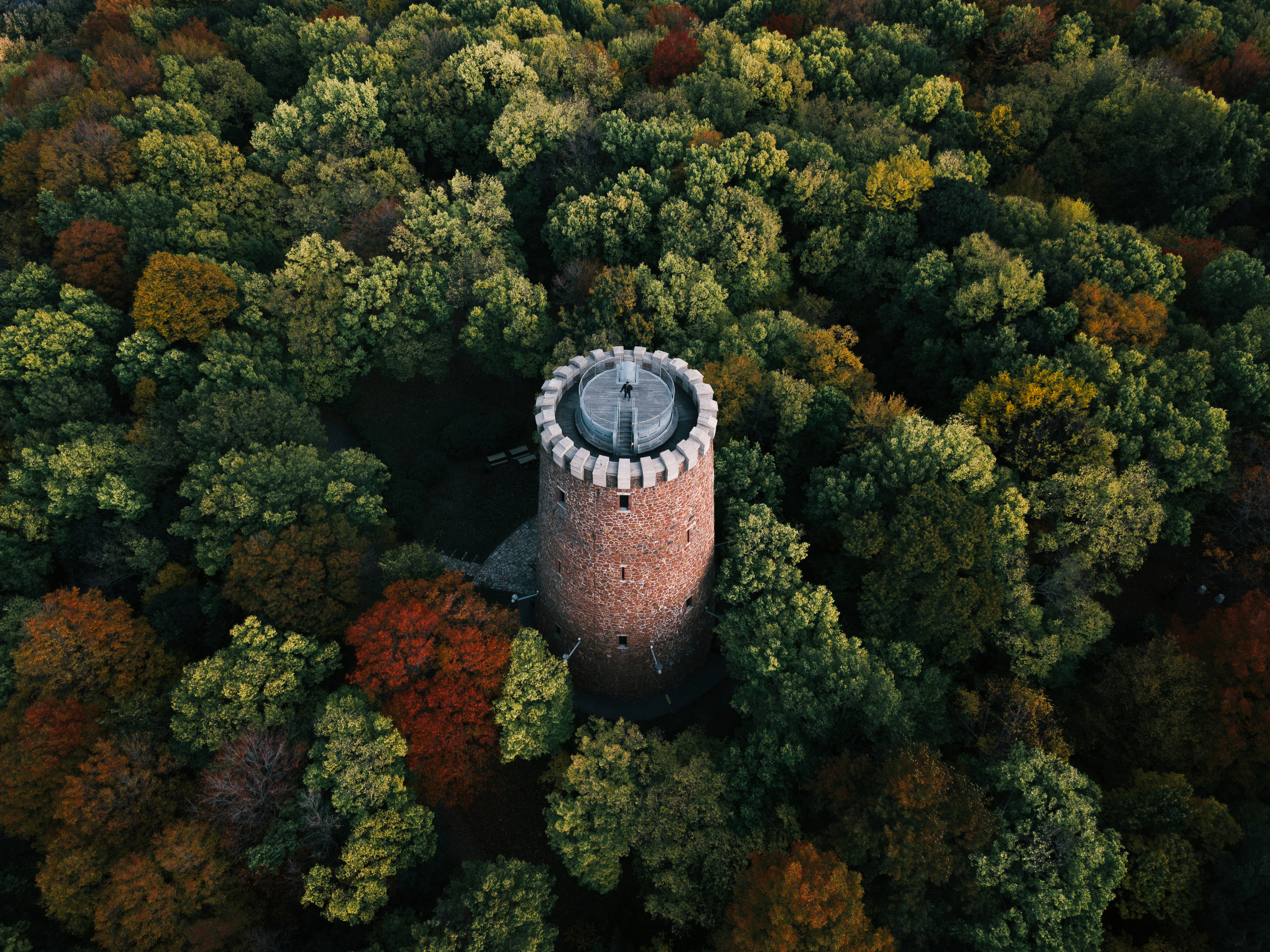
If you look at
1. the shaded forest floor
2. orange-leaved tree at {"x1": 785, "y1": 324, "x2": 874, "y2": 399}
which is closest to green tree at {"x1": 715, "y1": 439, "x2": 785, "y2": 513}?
orange-leaved tree at {"x1": 785, "y1": 324, "x2": 874, "y2": 399}

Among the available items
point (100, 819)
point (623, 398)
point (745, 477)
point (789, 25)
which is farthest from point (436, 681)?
point (789, 25)

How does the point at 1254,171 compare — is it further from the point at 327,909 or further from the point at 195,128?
the point at 195,128

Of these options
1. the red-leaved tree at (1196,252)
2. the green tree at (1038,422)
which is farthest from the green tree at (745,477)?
the red-leaved tree at (1196,252)

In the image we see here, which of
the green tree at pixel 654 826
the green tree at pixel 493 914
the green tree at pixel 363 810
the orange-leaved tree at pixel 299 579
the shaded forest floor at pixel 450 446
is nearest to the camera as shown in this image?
the green tree at pixel 493 914

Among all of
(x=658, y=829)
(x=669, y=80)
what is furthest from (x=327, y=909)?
(x=669, y=80)

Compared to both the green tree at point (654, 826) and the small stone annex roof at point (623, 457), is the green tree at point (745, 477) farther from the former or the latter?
the green tree at point (654, 826)

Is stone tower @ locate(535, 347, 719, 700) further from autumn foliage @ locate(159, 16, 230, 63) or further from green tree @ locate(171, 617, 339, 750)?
autumn foliage @ locate(159, 16, 230, 63)
